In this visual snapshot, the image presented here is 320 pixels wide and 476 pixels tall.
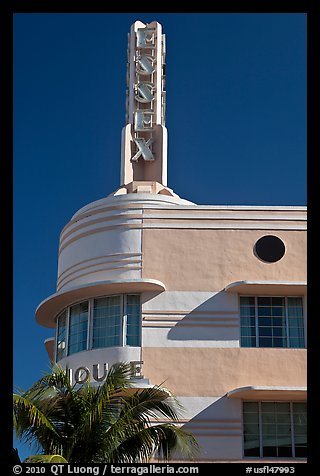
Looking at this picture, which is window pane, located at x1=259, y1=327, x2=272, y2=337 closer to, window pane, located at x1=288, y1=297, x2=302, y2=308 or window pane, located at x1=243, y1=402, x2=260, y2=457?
window pane, located at x1=288, y1=297, x2=302, y2=308

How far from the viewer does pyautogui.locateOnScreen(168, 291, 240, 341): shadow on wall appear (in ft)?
79.8

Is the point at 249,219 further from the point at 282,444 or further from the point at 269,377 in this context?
the point at 282,444

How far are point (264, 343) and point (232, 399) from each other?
197 centimetres

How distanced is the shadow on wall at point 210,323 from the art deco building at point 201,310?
29 millimetres

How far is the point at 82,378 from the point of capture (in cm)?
2359

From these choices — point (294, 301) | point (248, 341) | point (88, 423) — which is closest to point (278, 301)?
point (294, 301)

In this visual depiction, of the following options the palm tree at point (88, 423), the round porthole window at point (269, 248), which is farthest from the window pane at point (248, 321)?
the palm tree at point (88, 423)

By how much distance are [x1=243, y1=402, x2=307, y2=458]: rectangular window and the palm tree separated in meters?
5.86

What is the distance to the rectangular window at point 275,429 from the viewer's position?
23062 mm

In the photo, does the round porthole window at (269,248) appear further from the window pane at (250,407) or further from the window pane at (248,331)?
the window pane at (250,407)

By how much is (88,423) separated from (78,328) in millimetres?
8296
